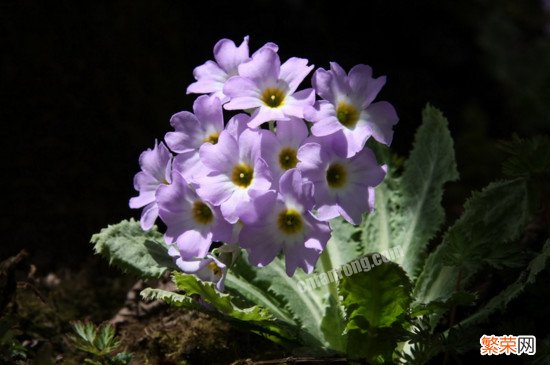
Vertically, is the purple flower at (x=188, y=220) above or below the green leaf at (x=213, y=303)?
above

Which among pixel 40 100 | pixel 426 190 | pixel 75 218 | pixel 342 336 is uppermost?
pixel 40 100

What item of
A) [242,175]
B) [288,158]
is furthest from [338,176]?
[242,175]

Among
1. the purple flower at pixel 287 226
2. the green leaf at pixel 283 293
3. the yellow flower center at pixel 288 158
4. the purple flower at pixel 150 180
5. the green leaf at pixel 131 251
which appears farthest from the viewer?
the green leaf at pixel 283 293

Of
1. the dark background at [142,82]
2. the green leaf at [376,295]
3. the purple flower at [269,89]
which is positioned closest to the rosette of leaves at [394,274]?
the green leaf at [376,295]

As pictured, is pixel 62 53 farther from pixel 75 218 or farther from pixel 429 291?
pixel 429 291

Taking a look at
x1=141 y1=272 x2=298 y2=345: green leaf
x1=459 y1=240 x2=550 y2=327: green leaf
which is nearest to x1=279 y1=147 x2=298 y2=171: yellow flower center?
x1=141 y1=272 x2=298 y2=345: green leaf

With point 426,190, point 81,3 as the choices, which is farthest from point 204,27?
point 426,190

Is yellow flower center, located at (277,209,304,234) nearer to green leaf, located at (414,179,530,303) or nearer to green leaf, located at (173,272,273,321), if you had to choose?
green leaf, located at (173,272,273,321)

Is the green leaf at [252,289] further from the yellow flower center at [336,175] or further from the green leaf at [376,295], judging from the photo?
the yellow flower center at [336,175]
